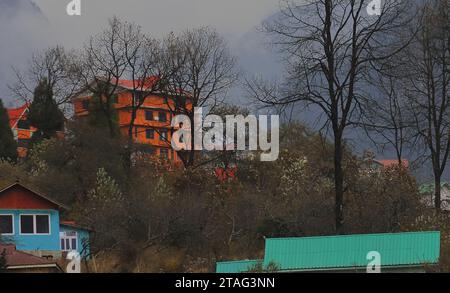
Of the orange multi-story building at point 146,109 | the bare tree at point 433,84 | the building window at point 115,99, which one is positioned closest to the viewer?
the bare tree at point 433,84

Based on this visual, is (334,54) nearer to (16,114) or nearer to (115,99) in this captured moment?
(115,99)

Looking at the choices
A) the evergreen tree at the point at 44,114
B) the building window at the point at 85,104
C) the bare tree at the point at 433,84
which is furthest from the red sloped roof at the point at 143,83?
the bare tree at the point at 433,84

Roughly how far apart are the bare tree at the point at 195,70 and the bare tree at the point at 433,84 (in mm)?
5935

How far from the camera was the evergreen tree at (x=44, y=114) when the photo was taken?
1049 inches

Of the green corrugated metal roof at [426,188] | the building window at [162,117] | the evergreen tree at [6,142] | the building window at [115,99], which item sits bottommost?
the green corrugated metal roof at [426,188]

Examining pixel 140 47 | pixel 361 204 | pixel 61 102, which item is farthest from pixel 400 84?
pixel 61 102

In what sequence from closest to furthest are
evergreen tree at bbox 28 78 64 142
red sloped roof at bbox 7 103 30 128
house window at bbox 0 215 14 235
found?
house window at bbox 0 215 14 235
evergreen tree at bbox 28 78 64 142
red sloped roof at bbox 7 103 30 128

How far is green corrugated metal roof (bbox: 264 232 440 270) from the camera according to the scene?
971 centimetres

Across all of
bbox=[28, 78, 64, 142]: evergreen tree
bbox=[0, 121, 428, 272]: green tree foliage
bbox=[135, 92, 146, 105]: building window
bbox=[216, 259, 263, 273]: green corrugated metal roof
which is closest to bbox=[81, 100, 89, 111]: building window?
Result: bbox=[28, 78, 64, 142]: evergreen tree

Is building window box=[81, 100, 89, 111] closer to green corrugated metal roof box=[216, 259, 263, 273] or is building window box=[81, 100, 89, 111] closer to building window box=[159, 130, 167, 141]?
building window box=[159, 130, 167, 141]

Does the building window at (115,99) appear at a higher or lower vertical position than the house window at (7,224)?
higher

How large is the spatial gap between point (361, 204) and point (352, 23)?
4.04 m

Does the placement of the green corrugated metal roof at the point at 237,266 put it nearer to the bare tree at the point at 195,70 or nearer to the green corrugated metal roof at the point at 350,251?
the green corrugated metal roof at the point at 350,251

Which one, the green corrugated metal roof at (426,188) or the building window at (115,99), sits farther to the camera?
the building window at (115,99)
